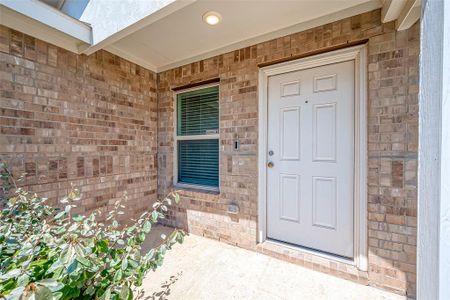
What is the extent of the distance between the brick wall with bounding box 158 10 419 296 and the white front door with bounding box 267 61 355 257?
0.62 ft

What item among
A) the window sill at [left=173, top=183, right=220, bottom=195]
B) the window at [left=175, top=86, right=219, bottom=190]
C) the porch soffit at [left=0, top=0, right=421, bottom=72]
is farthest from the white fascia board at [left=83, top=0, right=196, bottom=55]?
the window sill at [left=173, top=183, right=220, bottom=195]

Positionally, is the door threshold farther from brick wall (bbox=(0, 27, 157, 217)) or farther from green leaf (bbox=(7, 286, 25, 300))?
green leaf (bbox=(7, 286, 25, 300))

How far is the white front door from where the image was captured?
1.98m

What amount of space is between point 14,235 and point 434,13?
1.67 metres

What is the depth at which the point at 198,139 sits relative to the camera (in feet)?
9.57

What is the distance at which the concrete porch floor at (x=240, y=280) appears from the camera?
168 cm

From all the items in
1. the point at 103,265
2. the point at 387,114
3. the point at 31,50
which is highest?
the point at 31,50

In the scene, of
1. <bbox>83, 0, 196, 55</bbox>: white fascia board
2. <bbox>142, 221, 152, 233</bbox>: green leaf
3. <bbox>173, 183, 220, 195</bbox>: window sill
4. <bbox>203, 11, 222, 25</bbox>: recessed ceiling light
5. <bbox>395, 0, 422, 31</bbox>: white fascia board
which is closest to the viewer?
<bbox>142, 221, 152, 233</bbox>: green leaf

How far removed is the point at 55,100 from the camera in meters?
2.11

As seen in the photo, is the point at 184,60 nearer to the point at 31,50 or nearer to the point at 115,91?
the point at 115,91

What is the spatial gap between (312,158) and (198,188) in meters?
1.54

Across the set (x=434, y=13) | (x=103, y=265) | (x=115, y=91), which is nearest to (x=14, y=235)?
(x=103, y=265)

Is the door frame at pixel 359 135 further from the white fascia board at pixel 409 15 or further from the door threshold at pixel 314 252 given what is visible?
the white fascia board at pixel 409 15

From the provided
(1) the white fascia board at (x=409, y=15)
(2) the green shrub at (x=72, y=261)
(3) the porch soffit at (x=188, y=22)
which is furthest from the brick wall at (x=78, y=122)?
(1) the white fascia board at (x=409, y=15)
